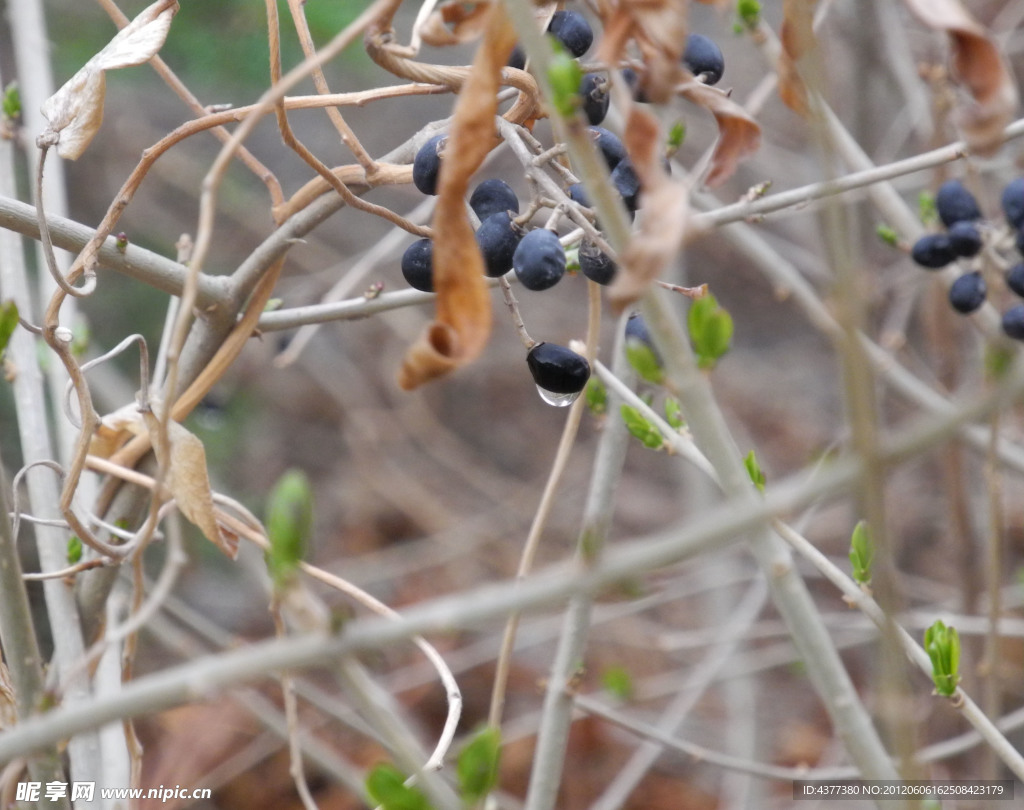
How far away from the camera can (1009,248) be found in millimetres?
970

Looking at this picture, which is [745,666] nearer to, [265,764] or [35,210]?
[265,764]

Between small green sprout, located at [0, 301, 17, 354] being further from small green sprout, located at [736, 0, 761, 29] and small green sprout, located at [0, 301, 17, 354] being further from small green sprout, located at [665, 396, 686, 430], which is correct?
small green sprout, located at [736, 0, 761, 29]

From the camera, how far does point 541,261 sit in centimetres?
55

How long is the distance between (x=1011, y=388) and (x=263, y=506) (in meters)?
2.78

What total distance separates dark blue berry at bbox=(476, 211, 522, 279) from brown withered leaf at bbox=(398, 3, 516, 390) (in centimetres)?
9

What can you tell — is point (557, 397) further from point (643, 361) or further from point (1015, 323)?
point (1015, 323)

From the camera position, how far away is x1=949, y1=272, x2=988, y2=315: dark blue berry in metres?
0.91

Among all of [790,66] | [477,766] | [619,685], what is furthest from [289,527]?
[619,685]

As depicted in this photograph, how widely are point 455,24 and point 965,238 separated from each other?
0.58 metres

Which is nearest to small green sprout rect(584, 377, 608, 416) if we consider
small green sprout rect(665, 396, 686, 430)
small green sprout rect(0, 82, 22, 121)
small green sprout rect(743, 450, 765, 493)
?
small green sprout rect(665, 396, 686, 430)

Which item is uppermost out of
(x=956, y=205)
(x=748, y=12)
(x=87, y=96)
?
(x=748, y=12)

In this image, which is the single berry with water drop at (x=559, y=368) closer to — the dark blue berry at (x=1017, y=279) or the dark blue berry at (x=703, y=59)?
the dark blue berry at (x=703, y=59)

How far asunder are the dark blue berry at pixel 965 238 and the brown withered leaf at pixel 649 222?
570 millimetres

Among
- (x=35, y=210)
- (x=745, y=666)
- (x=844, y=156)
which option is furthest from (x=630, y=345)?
(x=745, y=666)
